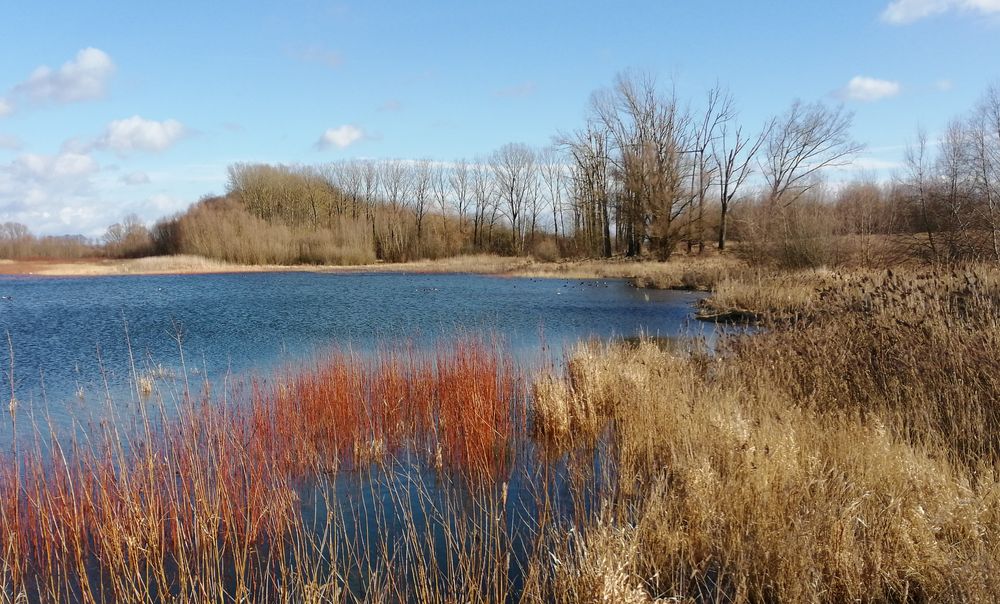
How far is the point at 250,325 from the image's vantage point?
48.6 ft

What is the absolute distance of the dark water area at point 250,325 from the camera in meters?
9.16

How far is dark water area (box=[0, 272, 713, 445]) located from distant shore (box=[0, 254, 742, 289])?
6.83 ft

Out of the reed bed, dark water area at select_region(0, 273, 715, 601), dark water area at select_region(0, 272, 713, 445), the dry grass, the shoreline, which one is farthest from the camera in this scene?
the shoreline

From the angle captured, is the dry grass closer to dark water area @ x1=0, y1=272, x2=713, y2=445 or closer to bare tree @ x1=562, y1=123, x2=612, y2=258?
dark water area @ x1=0, y1=272, x2=713, y2=445

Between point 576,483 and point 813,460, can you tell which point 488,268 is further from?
point 813,460

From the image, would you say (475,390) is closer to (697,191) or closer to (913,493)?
(913,493)

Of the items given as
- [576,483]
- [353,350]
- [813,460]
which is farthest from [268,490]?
[353,350]

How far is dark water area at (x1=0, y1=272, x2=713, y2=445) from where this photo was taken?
9156mm

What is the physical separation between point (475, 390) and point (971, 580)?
15.1ft

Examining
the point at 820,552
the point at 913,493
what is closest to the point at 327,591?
the point at 820,552

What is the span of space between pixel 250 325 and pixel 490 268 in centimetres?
2658

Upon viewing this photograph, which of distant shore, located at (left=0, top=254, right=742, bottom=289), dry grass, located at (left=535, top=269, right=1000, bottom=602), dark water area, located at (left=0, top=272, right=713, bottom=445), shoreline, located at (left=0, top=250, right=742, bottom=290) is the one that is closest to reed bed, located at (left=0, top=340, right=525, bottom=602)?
dark water area, located at (left=0, top=272, right=713, bottom=445)

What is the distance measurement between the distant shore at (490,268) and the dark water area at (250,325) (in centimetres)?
208

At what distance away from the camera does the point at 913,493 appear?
3426 millimetres
